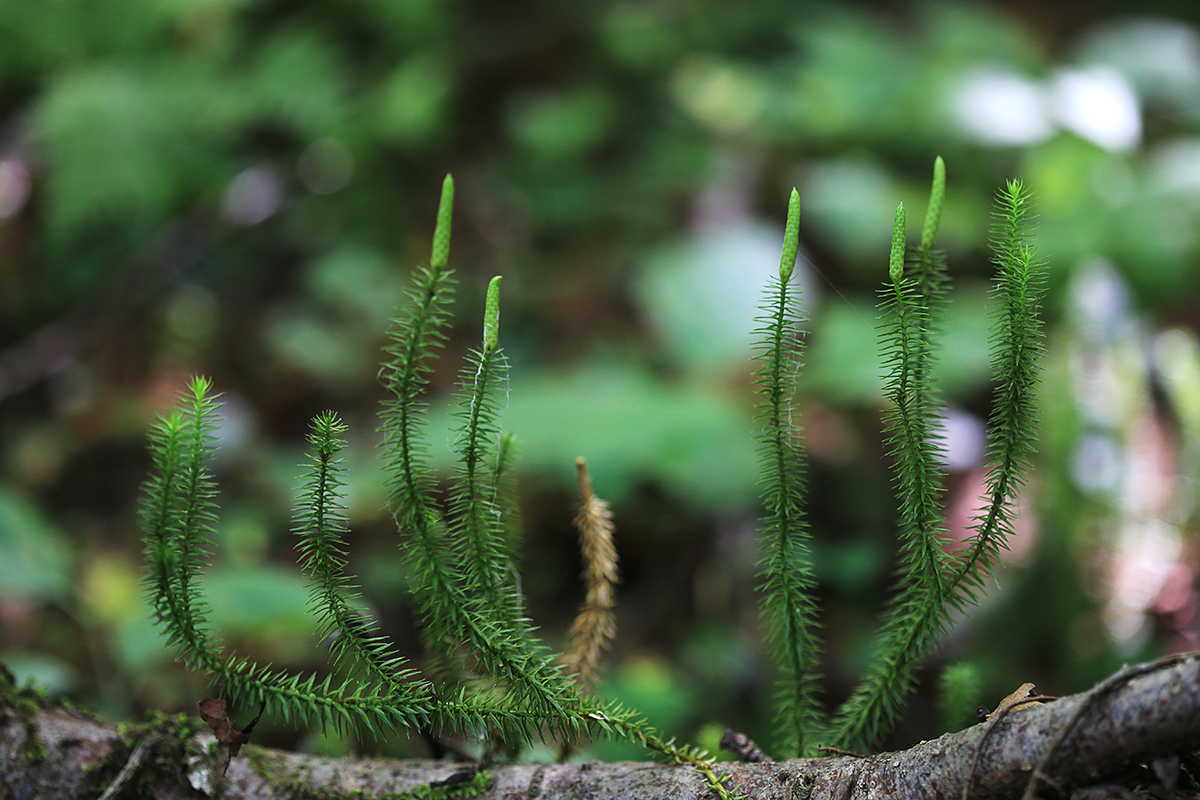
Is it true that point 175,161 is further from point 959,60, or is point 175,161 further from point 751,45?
point 959,60

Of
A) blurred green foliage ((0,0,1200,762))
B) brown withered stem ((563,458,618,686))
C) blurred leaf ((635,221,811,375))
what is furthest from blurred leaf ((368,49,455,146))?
brown withered stem ((563,458,618,686))

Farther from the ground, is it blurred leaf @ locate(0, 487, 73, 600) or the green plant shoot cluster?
the green plant shoot cluster

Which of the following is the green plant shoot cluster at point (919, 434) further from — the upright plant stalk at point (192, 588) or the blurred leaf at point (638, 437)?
the blurred leaf at point (638, 437)

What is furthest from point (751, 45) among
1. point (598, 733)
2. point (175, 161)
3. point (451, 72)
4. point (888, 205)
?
point (598, 733)

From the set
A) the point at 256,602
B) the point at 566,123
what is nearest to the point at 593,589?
the point at 256,602

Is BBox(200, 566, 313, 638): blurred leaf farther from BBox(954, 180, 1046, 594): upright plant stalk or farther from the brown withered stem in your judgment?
BBox(954, 180, 1046, 594): upright plant stalk

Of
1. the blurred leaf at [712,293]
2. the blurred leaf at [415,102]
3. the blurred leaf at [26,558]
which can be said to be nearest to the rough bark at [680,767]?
the blurred leaf at [26,558]

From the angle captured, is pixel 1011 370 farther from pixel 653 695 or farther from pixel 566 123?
pixel 566 123
